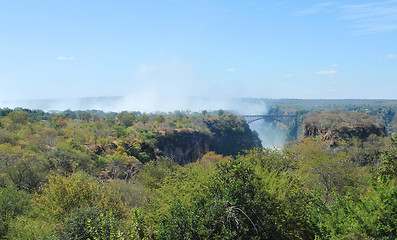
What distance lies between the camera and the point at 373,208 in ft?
33.4

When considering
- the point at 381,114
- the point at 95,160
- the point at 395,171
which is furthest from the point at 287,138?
the point at 395,171

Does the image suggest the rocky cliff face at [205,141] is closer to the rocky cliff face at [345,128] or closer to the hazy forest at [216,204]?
the rocky cliff face at [345,128]

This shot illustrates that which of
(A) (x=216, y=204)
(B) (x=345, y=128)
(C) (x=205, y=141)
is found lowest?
(C) (x=205, y=141)

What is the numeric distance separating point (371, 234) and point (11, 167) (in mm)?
25558

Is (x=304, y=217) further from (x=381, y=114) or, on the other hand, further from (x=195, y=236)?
(x=381, y=114)

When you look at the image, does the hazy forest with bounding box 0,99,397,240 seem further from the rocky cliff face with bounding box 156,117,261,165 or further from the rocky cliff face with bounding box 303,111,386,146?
the rocky cliff face with bounding box 303,111,386,146

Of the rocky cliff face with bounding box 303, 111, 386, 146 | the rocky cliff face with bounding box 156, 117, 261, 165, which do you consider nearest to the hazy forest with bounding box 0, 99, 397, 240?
the rocky cliff face with bounding box 156, 117, 261, 165

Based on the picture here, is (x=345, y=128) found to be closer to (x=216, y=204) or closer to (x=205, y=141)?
(x=205, y=141)

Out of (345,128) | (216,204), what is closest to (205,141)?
(345,128)

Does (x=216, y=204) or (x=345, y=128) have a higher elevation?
(x=216, y=204)

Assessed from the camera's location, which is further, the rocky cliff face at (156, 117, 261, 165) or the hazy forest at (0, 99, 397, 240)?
the rocky cliff face at (156, 117, 261, 165)

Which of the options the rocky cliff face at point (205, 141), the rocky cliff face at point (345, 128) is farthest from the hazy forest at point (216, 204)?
the rocky cliff face at point (345, 128)

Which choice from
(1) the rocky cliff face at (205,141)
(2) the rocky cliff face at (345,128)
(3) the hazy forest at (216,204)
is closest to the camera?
(3) the hazy forest at (216,204)

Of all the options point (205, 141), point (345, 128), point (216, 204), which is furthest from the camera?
point (205, 141)
